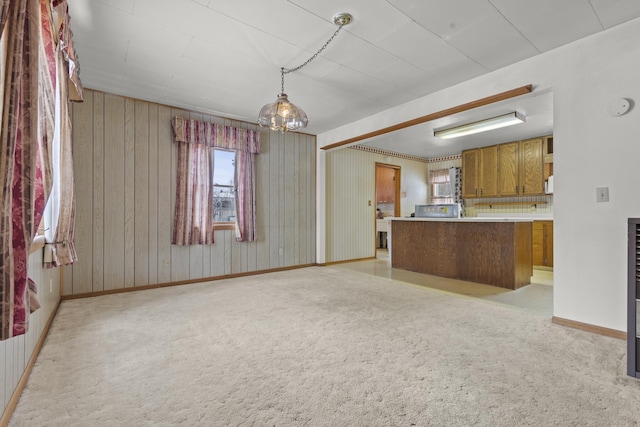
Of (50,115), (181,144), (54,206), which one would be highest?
(181,144)

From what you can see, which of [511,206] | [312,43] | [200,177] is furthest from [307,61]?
[511,206]

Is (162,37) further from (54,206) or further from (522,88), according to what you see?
(522,88)

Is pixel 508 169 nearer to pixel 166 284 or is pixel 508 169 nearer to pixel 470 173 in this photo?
pixel 470 173

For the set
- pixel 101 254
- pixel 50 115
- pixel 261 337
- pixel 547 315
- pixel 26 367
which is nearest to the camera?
pixel 50 115

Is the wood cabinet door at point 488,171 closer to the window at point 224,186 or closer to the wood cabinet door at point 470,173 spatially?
the wood cabinet door at point 470,173

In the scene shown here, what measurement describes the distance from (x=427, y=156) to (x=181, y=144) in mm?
5888

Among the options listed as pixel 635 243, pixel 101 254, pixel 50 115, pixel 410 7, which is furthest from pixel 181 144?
pixel 635 243

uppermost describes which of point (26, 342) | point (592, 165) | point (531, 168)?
point (531, 168)

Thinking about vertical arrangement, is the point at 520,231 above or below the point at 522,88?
below

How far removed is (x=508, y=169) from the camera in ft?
20.5

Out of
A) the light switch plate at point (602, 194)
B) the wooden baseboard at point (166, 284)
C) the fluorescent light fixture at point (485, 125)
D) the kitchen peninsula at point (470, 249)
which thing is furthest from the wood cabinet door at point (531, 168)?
the wooden baseboard at point (166, 284)

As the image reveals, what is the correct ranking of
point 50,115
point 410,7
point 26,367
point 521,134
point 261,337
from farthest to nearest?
1. point 521,134
2. point 261,337
3. point 410,7
4. point 26,367
5. point 50,115

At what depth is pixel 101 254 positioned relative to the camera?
3852mm

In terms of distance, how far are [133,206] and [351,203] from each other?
397 cm
